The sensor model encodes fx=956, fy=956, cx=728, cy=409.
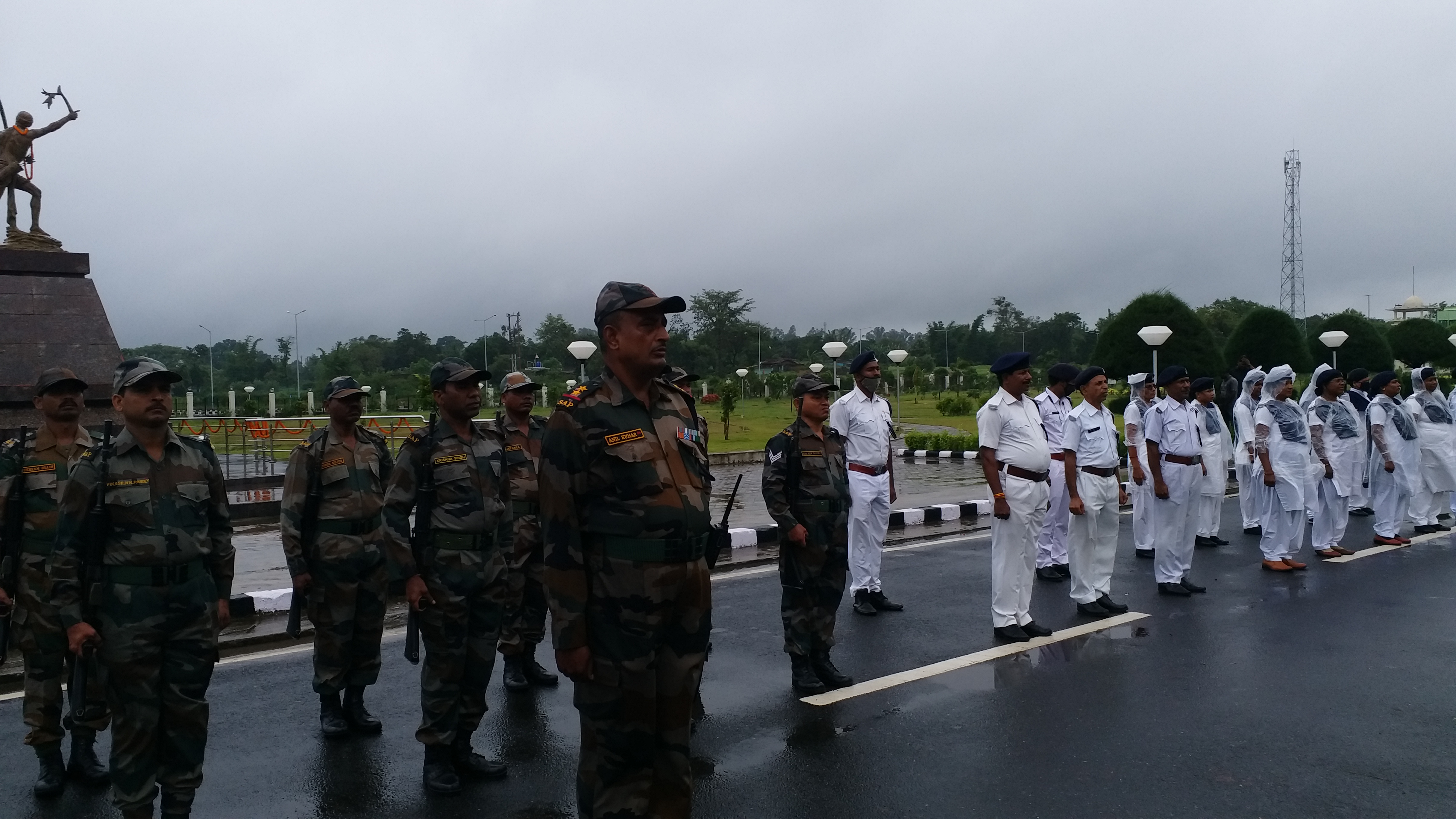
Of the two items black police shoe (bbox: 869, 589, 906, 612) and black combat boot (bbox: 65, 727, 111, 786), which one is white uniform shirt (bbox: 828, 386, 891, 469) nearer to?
black police shoe (bbox: 869, 589, 906, 612)

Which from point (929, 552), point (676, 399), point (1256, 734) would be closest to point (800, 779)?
point (676, 399)

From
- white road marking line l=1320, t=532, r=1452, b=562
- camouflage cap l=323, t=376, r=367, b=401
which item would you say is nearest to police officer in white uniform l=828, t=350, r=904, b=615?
camouflage cap l=323, t=376, r=367, b=401

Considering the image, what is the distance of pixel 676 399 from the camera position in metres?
3.48

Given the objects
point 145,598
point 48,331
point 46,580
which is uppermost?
point 48,331

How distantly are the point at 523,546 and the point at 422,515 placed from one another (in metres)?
1.39

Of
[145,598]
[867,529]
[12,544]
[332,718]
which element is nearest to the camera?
[145,598]

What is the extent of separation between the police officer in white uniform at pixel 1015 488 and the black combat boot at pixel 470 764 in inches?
142

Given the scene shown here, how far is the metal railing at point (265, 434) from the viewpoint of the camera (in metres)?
18.6

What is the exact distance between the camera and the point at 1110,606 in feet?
23.8

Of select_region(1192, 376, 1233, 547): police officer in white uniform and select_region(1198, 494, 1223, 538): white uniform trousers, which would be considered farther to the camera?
select_region(1198, 494, 1223, 538): white uniform trousers

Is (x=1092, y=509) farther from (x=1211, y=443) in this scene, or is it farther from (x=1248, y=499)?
(x=1248, y=499)

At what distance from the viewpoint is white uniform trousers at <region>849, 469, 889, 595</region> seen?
296 inches

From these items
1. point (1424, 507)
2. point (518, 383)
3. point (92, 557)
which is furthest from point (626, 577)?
point (1424, 507)

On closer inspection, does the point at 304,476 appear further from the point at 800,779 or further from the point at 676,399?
the point at 800,779
